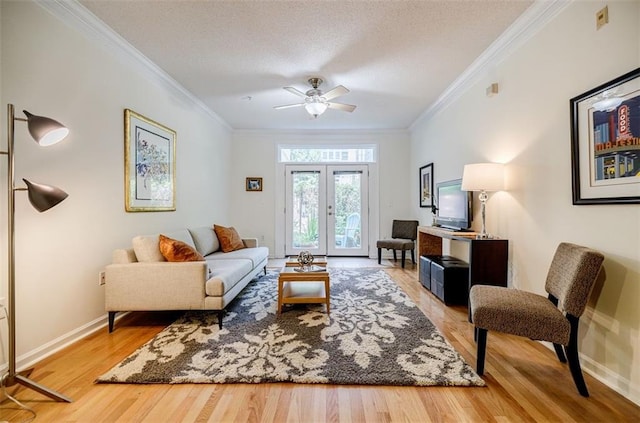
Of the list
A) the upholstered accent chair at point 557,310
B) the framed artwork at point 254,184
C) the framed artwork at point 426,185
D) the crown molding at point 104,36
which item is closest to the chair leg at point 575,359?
the upholstered accent chair at point 557,310

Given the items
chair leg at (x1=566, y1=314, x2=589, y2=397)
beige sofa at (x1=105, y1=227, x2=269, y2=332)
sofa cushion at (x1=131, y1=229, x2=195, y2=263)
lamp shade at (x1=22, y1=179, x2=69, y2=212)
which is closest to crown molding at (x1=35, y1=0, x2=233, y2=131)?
lamp shade at (x1=22, y1=179, x2=69, y2=212)

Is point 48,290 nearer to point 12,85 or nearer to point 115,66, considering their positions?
point 12,85

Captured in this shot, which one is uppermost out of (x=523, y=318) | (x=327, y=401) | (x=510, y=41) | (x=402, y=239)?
(x=510, y=41)

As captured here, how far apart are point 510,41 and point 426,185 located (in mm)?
2654

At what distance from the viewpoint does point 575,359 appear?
5.43 feet

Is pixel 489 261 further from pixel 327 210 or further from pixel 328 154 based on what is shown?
pixel 328 154

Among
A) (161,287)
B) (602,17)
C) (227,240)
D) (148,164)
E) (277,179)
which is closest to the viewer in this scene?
(602,17)

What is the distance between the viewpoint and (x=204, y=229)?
4008 millimetres

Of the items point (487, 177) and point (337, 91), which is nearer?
point (487, 177)

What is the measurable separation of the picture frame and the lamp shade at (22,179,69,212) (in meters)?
4.53

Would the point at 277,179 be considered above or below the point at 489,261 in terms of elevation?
above

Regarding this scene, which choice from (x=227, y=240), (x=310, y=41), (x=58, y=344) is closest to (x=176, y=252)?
(x=58, y=344)

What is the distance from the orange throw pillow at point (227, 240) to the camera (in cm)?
413

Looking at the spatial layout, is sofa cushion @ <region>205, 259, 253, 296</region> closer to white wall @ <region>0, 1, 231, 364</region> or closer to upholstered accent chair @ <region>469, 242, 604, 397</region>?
white wall @ <region>0, 1, 231, 364</region>
